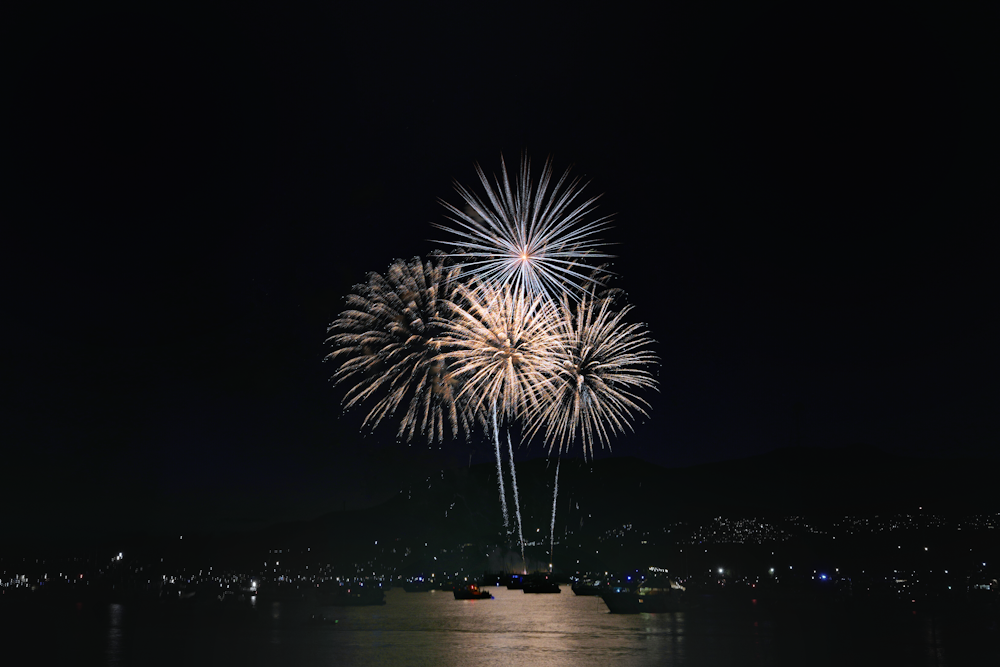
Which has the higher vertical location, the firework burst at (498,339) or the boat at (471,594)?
the firework burst at (498,339)

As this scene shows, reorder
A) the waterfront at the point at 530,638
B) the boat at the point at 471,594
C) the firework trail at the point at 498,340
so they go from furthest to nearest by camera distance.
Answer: the boat at the point at 471,594, the waterfront at the point at 530,638, the firework trail at the point at 498,340

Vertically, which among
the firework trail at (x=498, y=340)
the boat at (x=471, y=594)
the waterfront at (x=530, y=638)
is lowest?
the boat at (x=471, y=594)

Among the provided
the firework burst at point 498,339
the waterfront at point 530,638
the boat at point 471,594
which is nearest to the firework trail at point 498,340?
the firework burst at point 498,339

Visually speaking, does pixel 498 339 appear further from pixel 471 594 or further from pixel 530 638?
pixel 471 594

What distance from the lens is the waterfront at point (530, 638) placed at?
5734 cm

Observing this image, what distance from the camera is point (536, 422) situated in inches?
1549

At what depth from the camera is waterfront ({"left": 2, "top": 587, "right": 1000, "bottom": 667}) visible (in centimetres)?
5734

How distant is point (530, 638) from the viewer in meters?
74.1

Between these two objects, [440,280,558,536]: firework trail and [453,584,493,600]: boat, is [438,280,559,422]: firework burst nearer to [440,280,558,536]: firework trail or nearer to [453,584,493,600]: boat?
[440,280,558,536]: firework trail

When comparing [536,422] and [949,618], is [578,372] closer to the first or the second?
[536,422]

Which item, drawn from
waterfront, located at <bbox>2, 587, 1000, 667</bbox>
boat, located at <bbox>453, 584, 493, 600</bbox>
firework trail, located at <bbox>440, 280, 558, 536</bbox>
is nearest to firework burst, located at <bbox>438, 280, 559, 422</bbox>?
firework trail, located at <bbox>440, 280, 558, 536</bbox>

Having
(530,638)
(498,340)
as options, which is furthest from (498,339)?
(530,638)

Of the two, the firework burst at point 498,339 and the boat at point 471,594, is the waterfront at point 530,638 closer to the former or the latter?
the firework burst at point 498,339

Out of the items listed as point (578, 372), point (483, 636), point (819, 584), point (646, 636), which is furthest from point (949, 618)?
point (819, 584)
